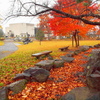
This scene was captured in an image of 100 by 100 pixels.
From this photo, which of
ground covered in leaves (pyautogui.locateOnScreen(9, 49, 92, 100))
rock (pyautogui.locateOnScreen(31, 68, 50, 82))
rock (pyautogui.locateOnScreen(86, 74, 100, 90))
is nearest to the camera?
rock (pyautogui.locateOnScreen(86, 74, 100, 90))

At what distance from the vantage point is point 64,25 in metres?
12.0

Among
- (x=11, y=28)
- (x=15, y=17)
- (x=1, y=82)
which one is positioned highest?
(x=11, y=28)

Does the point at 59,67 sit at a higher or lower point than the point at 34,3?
lower

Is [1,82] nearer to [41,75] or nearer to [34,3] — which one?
[41,75]

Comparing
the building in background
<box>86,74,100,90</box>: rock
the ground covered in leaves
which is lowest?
the ground covered in leaves

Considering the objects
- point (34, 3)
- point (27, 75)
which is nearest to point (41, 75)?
point (27, 75)

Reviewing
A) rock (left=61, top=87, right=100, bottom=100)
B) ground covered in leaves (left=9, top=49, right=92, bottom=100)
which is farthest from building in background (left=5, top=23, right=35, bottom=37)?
rock (left=61, top=87, right=100, bottom=100)

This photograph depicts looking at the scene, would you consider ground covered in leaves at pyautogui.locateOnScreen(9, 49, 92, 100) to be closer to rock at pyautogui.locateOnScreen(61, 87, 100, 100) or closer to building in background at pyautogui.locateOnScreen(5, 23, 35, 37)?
rock at pyautogui.locateOnScreen(61, 87, 100, 100)

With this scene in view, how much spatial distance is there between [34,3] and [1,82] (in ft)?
17.0

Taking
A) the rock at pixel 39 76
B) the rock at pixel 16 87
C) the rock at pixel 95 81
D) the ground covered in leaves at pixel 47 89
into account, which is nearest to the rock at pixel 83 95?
the rock at pixel 95 81

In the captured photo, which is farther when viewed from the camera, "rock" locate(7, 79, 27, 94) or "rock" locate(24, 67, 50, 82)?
"rock" locate(24, 67, 50, 82)

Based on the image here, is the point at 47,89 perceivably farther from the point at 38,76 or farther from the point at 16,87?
the point at 16,87

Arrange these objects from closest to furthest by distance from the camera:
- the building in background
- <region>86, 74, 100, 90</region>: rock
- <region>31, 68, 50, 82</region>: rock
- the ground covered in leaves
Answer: <region>86, 74, 100, 90</region>: rock < the ground covered in leaves < <region>31, 68, 50, 82</region>: rock < the building in background

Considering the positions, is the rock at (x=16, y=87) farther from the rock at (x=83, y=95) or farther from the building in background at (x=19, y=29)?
the building in background at (x=19, y=29)
